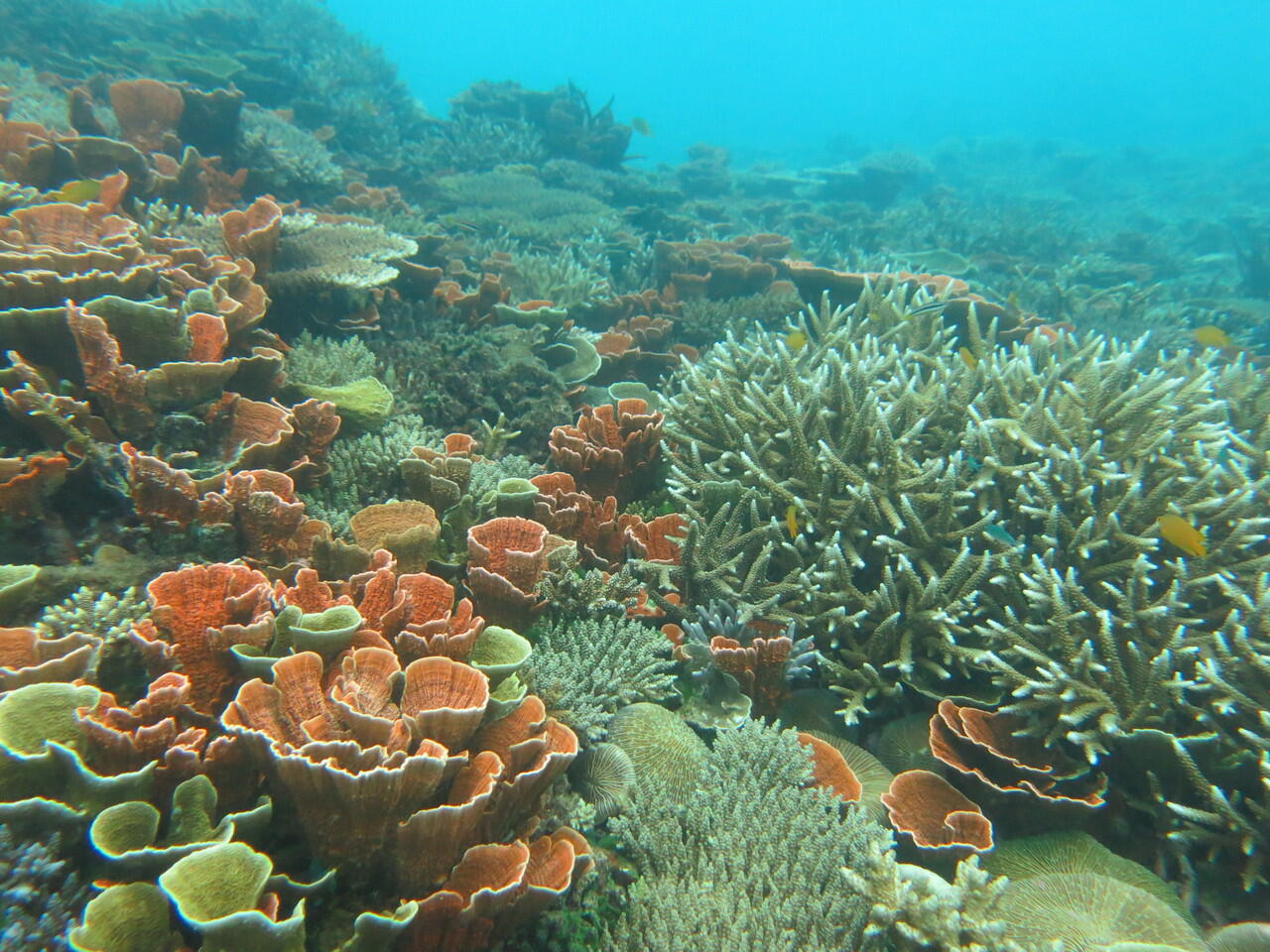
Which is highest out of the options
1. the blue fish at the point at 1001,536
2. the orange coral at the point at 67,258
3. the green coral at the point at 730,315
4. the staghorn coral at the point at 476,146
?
the staghorn coral at the point at 476,146

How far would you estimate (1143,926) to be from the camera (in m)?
→ 2.20

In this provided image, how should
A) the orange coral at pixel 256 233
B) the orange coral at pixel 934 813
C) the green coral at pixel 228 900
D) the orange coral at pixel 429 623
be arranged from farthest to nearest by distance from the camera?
the orange coral at pixel 256 233 < the orange coral at pixel 934 813 < the orange coral at pixel 429 623 < the green coral at pixel 228 900

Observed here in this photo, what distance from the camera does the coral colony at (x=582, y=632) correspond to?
72.2 inches

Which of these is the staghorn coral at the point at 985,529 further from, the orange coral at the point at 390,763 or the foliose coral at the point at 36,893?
the foliose coral at the point at 36,893

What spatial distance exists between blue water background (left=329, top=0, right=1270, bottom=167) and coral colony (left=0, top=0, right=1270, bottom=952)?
38.3 meters

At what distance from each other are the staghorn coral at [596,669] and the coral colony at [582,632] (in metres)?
0.03

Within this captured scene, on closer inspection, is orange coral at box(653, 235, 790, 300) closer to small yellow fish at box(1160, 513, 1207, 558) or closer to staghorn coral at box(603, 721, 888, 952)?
small yellow fish at box(1160, 513, 1207, 558)

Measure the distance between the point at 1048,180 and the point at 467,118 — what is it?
2983 cm

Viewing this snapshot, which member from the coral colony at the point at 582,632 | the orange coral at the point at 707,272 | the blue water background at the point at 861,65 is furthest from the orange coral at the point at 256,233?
the blue water background at the point at 861,65

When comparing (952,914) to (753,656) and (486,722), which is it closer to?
(753,656)

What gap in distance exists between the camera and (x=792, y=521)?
341cm

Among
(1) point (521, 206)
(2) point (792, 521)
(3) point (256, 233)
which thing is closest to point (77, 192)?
(3) point (256, 233)

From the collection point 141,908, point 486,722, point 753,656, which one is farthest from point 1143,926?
point 141,908

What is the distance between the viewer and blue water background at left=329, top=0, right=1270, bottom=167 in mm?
62906
